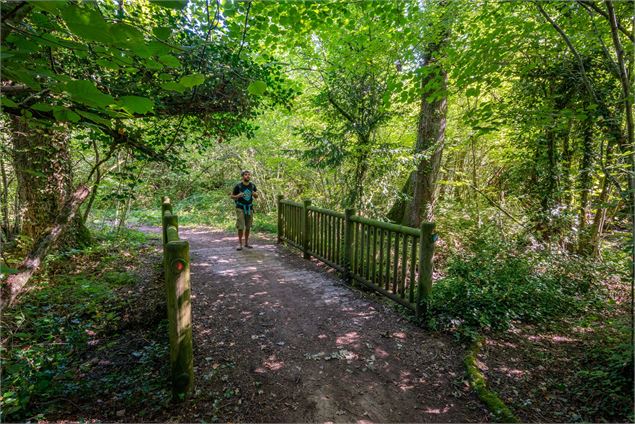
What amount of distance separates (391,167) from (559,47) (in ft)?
10.6

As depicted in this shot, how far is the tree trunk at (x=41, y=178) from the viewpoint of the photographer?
5.01 meters

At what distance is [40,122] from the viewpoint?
219 cm

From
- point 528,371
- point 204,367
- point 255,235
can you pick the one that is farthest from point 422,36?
point 255,235

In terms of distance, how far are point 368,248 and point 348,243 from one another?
490 mm

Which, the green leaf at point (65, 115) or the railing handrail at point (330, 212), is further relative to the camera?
the railing handrail at point (330, 212)

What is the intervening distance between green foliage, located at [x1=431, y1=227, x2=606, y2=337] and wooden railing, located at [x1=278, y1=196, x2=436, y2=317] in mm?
398

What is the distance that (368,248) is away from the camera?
486 cm

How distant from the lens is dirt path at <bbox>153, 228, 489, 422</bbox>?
101 inches

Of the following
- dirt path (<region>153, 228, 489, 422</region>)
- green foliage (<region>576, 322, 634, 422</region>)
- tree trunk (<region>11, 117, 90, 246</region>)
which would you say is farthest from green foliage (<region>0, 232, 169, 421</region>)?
green foliage (<region>576, 322, 634, 422</region>)

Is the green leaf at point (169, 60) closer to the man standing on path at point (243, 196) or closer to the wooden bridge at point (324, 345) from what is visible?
the wooden bridge at point (324, 345)

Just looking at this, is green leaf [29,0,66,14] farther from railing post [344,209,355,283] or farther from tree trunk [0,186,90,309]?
railing post [344,209,355,283]

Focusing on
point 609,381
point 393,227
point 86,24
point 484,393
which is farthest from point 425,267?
point 86,24

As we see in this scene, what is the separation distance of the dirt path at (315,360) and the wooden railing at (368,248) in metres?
0.33

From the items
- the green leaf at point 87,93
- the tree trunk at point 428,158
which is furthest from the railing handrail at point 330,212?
the green leaf at point 87,93
